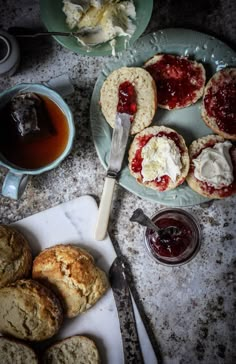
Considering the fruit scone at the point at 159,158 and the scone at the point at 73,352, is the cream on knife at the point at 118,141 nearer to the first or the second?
the fruit scone at the point at 159,158

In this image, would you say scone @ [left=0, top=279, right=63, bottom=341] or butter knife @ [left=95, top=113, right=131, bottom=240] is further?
butter knife @ [left=95, top=113, right=131, bottom=240]

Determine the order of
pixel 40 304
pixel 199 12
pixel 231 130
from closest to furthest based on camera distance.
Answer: pixel 40 304
pixel 231 130
pixel 199 12

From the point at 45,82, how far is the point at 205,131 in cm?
65

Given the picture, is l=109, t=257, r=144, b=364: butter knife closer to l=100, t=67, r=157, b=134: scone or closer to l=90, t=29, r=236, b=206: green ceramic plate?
l=90, t=29, r=236, b=206: green ceramic plate

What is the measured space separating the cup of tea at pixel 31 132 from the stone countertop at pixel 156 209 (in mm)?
194

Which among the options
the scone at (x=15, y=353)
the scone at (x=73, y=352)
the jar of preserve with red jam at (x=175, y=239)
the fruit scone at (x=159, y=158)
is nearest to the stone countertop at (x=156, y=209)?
the jar of preserve with red jam at (x=175, y=239)

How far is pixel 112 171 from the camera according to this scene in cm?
204

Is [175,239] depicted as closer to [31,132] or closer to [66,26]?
[31,132]

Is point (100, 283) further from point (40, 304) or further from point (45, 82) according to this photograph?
point (45, 82)

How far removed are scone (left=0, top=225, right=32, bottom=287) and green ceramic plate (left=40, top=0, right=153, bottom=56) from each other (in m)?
0.71

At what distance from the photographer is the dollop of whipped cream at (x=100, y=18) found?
1999 mm

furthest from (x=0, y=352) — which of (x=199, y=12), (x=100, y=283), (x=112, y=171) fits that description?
(x=199, y=12)

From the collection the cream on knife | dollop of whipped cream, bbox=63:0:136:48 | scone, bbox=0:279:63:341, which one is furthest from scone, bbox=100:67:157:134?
scone, bbox=0:279:63:341

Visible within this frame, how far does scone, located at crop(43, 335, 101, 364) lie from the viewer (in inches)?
78.3
